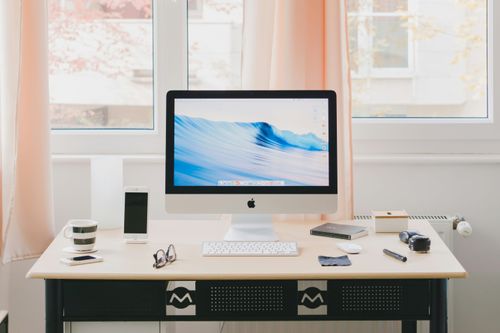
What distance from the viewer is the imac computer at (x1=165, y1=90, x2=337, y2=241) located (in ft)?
7.57

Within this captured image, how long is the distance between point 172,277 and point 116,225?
1.91 ft

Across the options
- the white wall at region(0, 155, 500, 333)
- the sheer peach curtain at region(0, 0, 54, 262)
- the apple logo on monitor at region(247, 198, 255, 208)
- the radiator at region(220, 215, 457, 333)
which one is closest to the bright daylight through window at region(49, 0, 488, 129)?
the white wall at region(0, 155, 500, 333)

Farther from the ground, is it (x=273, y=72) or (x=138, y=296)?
(x=273, y=72)

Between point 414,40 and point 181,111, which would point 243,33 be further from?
point 414,40

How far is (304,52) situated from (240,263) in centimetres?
89

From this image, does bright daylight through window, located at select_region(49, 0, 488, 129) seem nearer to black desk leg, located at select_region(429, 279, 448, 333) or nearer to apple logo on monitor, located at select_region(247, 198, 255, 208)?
apple logo on monitor, located at select_region(247, 198, 255, 208)

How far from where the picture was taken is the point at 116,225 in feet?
8.11

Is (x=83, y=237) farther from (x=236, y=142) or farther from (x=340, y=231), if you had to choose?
(x=340, y=231)

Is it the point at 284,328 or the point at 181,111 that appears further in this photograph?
the point at 284,328

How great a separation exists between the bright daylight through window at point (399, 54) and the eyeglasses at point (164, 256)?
938mm

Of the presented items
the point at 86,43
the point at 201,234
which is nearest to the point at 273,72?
the point at 201,234

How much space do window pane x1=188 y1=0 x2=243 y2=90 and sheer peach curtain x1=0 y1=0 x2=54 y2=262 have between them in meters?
0.61

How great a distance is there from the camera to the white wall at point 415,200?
2.82 metres

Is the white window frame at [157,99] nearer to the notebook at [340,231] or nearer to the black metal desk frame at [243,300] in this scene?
the notebook at [340,231]
